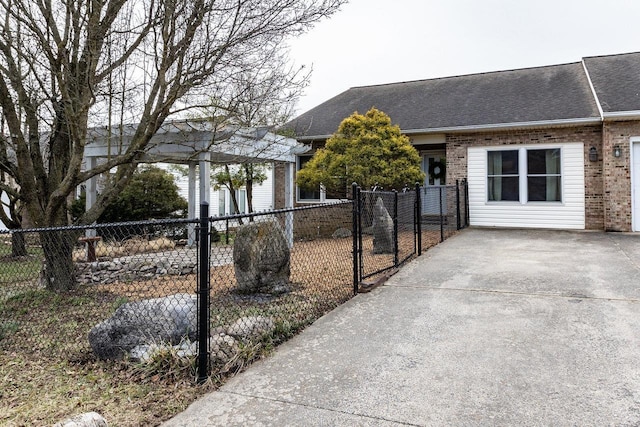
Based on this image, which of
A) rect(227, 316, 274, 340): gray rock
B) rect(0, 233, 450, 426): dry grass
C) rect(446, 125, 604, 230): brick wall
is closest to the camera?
rect(0, 233, 450, 426): dry grass

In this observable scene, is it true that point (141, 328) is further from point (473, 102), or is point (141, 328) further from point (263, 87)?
point (473, 102)

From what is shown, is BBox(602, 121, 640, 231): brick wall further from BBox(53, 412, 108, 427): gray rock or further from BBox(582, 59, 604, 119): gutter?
BBox(53, 412, 108, 427): gray rock

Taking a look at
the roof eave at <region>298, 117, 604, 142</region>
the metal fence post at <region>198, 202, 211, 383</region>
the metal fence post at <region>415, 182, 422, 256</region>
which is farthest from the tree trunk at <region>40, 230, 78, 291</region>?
the roof eave at <region>298, 117, 604, 142</region>

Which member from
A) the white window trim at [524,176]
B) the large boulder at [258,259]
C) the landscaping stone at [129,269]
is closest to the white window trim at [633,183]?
the white window trim at [524,176]

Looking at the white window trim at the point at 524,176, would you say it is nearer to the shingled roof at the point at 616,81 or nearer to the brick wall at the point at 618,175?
the brick wall at the point at 618,175

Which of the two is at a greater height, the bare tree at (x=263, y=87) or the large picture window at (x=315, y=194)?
the bare tree at (x=263, y=87)

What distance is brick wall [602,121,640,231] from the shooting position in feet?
36.5

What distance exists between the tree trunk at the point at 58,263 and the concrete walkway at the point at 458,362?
13.1 feet

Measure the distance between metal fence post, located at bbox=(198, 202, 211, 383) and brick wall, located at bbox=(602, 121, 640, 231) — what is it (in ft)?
38.4

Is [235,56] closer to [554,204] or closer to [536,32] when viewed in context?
[554,204]

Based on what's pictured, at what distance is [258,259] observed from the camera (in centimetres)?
573

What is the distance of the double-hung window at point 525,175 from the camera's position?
488 inches

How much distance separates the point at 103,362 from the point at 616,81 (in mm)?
14447

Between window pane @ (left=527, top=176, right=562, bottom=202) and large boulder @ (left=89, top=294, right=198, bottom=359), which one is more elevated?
window pane @ (left=527, top=176, right=562, bottom=202)
